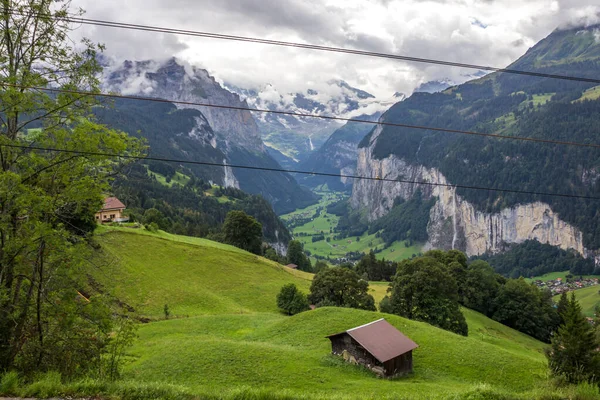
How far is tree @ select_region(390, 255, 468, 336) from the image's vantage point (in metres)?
53.3

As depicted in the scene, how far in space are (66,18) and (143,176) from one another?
610 ft

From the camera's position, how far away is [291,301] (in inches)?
2288

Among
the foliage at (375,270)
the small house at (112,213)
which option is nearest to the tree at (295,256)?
the foliage at (375,270)

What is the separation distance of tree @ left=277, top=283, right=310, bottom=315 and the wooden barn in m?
23.6

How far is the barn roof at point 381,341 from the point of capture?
101 ft

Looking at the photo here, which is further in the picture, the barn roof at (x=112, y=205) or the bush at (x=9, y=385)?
the barn roof at (x=112, y=205)

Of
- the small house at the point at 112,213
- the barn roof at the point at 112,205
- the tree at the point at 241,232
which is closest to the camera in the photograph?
the barn roof at the point at 112,205

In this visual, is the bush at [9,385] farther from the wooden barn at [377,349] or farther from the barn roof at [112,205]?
the barn roof at [112,205]

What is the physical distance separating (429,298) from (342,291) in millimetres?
11830

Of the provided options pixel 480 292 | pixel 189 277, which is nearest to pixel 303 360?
pixel 189 277

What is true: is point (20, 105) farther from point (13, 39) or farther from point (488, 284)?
point (488, 284)

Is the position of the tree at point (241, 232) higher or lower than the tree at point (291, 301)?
higher

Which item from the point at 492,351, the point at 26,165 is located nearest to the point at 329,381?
the point at 492,351

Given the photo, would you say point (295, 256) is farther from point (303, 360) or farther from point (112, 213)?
point (303, 360)
